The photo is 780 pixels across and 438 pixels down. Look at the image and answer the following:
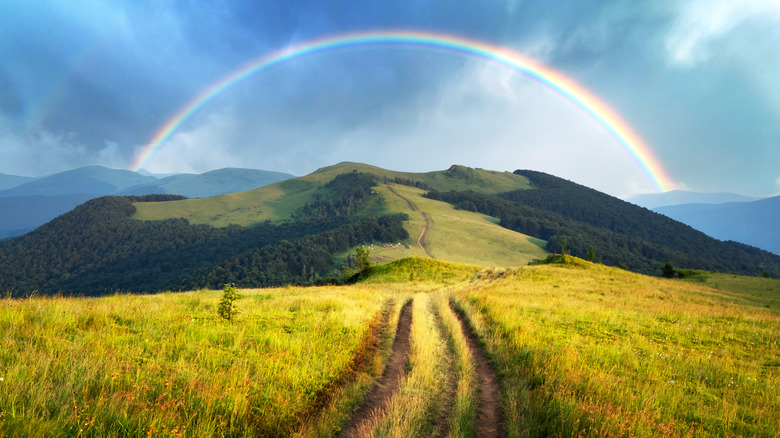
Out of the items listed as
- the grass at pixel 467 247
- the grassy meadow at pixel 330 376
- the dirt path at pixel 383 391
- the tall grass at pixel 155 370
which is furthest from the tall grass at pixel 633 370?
the grass at pixel 467 247

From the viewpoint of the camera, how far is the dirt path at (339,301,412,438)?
18.1 ft

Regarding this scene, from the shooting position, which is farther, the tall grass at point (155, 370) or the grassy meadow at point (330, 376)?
the grassy meadow at point (330, 376)

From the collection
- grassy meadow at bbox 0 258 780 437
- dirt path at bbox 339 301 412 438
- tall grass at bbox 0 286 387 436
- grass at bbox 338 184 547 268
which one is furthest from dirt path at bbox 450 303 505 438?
grass at bbox 338 184 547 268

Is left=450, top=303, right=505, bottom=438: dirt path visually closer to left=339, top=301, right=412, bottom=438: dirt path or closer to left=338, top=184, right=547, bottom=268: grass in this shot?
left=339, top=301, right=412, bottom=438: dirt path

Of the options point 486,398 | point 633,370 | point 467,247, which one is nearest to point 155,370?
point 486,398

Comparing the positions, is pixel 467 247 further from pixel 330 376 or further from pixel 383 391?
pixel 330 376

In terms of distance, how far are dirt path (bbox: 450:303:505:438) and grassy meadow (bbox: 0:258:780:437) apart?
19 cm

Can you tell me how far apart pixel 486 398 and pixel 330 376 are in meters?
3.65

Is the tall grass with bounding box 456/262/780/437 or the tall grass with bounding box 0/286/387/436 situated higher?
the tall grass with bounding box 0/286/387/436

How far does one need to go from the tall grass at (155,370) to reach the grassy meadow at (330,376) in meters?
0.03

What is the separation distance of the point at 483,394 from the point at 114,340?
847 cm

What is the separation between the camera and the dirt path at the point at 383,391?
5.52 metres

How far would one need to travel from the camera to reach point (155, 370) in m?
5.56

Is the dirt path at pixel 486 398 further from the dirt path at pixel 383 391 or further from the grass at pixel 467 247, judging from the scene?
the grass at pixel 467 247
